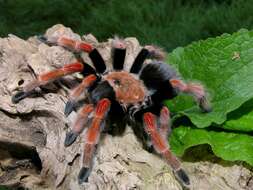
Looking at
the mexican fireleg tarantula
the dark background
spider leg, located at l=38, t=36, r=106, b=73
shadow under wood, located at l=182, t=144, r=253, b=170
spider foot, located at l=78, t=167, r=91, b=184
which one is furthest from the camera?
the dark background

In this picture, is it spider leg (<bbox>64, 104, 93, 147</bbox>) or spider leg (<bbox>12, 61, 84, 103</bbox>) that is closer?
spider leg (<bbox>64, 104, 93, 147</bbox>)

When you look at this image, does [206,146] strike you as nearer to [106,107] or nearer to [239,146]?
[239,146]

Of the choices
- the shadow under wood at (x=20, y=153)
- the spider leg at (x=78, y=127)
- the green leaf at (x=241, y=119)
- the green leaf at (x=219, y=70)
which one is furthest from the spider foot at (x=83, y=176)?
the green leaf at (x=241, y=119)

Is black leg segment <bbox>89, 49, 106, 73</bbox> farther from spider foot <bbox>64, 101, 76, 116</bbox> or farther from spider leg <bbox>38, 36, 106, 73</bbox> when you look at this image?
spider foot <bbox>64, 101, 76, 116</bbox>

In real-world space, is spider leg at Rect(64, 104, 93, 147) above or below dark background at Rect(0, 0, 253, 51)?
above

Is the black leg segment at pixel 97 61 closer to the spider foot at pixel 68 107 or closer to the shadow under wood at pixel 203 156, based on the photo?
the spider foot at pixel 68 107

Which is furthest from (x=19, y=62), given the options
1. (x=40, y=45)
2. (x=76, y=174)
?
(x=76, y=174)

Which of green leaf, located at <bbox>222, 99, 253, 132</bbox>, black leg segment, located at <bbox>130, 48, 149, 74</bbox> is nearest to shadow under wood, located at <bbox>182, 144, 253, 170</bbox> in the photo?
green leaf, located at <bbox>222, 99, 253, 132</bbox>
